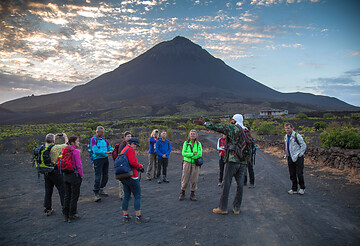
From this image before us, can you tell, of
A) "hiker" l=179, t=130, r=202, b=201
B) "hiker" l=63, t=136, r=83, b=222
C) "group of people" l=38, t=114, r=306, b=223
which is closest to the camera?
"group of people" l=38, t=114, r=306, b=223

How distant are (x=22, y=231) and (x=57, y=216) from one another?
0.76 m

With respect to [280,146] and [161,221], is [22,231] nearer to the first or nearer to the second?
[161,221]

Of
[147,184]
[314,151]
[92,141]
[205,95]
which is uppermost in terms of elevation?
[205,95]

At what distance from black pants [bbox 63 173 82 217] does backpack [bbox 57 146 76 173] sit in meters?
0.12

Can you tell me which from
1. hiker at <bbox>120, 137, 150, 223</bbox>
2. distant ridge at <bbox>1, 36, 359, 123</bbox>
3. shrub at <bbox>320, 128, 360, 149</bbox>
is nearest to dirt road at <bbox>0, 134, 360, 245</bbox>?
hiker at <bbox>120, 137, 150, 223</bbox>

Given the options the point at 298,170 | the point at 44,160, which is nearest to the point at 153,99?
the point at 298,170

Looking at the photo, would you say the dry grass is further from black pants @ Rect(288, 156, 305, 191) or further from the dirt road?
black pants @ Rect(288, 156, 305, 191)

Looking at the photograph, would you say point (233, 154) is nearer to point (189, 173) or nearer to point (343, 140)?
point (189, 173)

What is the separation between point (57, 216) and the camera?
16.8 ft

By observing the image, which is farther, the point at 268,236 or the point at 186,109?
the point at 186,109

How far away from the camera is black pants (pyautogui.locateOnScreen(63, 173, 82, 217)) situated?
4.71m

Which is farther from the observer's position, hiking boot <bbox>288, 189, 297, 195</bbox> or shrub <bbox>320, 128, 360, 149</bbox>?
shrub <bbox>320, 128, 360, 149</bbox>

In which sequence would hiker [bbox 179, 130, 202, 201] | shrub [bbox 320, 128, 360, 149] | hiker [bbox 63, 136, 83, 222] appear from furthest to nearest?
shrub [bbox 320, 128, 360, 149] → hiker [bbox 179, 130, 202, 201] → hiker [bbox 63, 136, 83, 222]

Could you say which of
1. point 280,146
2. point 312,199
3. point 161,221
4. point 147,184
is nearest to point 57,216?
point 161,221
